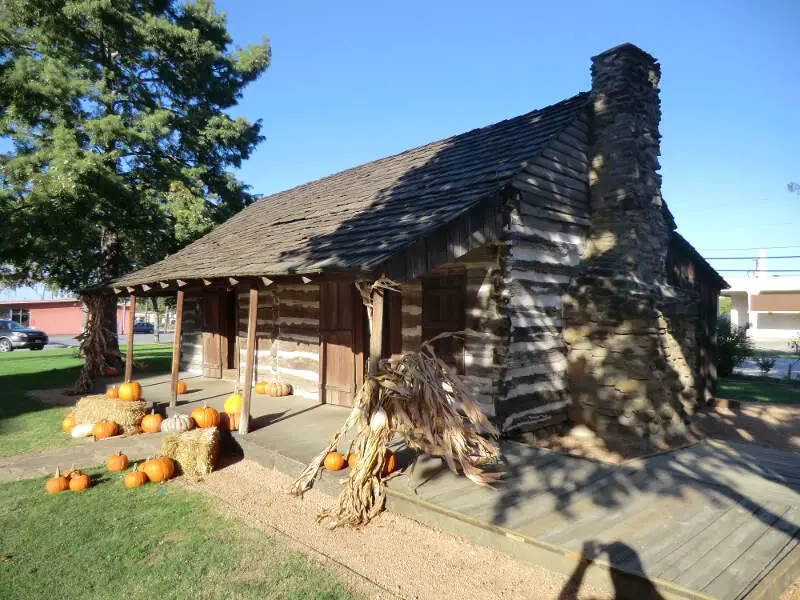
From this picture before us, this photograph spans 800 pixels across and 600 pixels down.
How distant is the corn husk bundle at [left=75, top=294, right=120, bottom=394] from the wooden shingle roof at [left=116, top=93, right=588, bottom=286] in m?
3.04

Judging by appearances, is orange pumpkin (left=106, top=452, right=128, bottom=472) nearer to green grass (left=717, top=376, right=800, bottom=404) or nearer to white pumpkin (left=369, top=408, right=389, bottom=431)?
white pumpkin (left=369, top=408, right=389, bottom=431)

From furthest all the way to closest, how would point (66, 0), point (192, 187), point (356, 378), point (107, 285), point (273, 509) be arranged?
point (192, 187), point (66, 0), point (107, 285), point (356, 378), point (273, 509)

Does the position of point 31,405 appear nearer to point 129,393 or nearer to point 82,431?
point 129,393

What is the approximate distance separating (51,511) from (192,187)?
12.3 metres

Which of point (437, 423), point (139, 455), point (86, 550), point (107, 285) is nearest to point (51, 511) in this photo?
A: point (86, 550)

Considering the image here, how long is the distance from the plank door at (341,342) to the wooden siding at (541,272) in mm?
2666

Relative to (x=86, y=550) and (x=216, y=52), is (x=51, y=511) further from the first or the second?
(x=216, y=52)

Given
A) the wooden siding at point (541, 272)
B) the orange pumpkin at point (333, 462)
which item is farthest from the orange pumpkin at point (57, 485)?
the wooden siding at point (541, 272)

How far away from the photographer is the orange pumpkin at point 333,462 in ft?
17.3

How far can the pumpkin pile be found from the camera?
32.0 ft

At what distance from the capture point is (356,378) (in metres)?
8.39

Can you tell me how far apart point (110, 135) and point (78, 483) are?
36.4 feet

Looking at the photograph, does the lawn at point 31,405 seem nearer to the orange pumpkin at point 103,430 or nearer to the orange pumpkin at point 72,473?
the orange pumpkin at point 103,430

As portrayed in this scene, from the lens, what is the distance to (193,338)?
13633 millimetres
